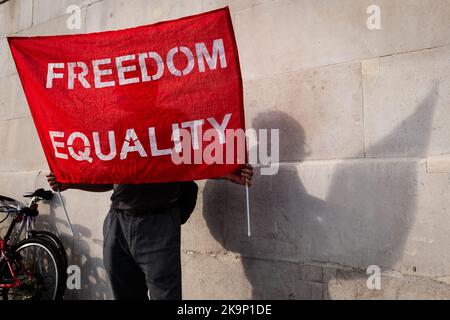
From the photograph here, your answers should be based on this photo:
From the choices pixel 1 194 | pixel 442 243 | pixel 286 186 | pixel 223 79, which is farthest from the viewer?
pixel 1 194

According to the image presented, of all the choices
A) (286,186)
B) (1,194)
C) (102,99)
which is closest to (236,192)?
(286,186)

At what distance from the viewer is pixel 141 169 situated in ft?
8.87

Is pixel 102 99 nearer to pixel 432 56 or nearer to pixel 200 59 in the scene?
pixel 200 59

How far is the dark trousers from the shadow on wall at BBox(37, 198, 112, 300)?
1392 millimetres

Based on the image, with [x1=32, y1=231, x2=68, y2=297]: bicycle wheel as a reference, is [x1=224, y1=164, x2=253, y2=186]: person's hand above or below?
above

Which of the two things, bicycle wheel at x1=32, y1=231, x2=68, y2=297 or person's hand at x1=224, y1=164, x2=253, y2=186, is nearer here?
person's hand at x1=224, y1=164, x2=253, y2=186

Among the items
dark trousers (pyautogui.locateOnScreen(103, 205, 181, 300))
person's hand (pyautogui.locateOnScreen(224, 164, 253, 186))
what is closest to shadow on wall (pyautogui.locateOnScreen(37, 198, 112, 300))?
dark trousers (pyautogui.locateOnScreen(103, 205, 181, 300))

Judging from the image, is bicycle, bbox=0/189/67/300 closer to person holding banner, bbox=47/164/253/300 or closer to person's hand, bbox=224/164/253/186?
person holding banner, bbox=47/164/253/300

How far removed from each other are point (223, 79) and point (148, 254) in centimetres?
118

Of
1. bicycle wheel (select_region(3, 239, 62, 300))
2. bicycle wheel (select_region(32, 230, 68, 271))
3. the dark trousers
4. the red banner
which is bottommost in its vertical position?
bicycle wheel (select_region(3, 239, 62, 300))

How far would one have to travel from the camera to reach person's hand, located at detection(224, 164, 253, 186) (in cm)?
262

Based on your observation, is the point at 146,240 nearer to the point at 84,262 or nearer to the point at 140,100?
the point at 140,100

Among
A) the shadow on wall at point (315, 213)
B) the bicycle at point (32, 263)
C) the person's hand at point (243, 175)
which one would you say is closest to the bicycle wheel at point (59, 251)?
the bicycle at point (32, 263)

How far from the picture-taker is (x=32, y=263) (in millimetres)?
Answer: 4406
